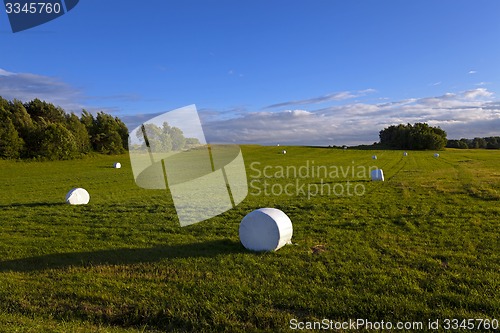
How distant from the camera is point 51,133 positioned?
6450cm

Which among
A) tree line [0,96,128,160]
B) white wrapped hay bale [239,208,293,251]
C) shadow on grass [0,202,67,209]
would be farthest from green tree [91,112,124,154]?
white wrapped hay bale [239,208,293,251]

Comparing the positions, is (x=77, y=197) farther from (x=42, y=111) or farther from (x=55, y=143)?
(x=42, y=111)

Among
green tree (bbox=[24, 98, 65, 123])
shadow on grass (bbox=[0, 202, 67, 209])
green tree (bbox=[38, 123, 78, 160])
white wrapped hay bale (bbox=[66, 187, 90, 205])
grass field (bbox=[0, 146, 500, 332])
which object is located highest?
green tree (bbox=[24, 98, 65, 123])

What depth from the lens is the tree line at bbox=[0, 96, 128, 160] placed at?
61531 millimetres

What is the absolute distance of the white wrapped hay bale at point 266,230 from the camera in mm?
10391

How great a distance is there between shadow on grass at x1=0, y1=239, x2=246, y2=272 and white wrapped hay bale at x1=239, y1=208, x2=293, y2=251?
620 millimetres

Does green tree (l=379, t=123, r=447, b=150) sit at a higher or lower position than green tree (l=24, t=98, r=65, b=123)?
lower

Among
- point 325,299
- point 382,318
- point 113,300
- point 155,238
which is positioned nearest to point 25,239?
point 155,238

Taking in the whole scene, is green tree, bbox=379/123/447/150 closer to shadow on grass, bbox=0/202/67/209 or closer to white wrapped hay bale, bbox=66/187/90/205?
white wrapped hay bale, bbox=66/187/90/205

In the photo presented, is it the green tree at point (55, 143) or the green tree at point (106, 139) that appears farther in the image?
the green tree at point (106, 139)

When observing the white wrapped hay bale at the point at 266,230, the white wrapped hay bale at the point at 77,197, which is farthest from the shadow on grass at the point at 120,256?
the white wrapped hay bale at the point at 77,197

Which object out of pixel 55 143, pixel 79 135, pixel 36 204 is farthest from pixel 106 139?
pixel 36 204

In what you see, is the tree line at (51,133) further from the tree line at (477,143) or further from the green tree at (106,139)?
the tree line at (477,143)

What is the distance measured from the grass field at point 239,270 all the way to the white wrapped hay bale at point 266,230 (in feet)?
1.36
